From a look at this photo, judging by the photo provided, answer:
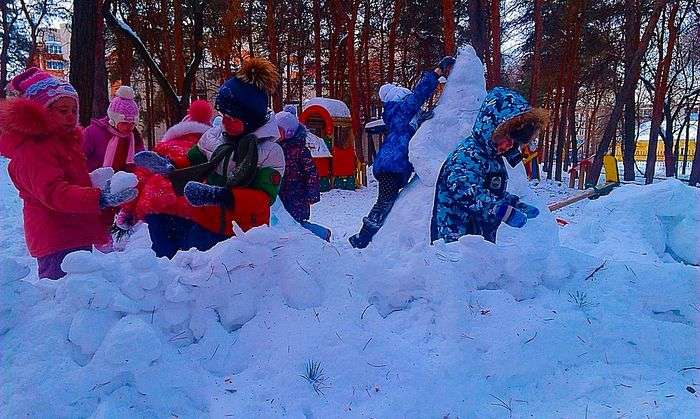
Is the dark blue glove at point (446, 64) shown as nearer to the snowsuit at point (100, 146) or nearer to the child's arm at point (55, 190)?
the snowsuit at point (100, 146)

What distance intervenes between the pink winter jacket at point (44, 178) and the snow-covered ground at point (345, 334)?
0.50 meters

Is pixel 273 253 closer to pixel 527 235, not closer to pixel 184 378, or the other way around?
pixel 184 378

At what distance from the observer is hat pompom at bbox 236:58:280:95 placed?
9.72ft

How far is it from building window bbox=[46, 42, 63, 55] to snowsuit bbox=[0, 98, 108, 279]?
22459mm

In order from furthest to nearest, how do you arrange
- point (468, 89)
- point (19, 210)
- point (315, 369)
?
1. point (19, 210)
2. point (468, 89)
3. point (315, 369)

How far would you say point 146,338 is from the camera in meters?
1.85

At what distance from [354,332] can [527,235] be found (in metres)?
3.07

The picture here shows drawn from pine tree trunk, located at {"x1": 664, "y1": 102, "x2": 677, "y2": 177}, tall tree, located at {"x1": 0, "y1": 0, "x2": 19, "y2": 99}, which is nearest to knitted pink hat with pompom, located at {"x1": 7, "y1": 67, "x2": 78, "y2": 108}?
tall tree, located at {"x1": 0, "y1": 0, "x2": 19, "y2": 99}

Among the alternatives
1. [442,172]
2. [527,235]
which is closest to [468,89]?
[527,235]

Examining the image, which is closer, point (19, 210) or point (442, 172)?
point (442, 172)

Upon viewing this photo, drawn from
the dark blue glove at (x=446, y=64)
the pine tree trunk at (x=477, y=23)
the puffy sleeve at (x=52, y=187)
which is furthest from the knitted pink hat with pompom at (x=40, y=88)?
the pine tree trunk at (x=477, y=23)

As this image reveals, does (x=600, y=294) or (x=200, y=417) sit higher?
(x=600, y=294)

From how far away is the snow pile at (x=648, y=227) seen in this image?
4371 millimetres

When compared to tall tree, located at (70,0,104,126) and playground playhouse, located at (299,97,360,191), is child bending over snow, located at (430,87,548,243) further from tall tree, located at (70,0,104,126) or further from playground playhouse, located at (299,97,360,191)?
playground playhouse, located at (299,97,360,191)
